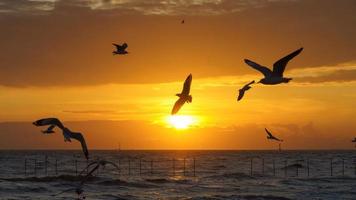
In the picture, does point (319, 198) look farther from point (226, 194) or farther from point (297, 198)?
point (226, 194)

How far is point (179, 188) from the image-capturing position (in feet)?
198

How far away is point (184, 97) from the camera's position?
20734mm

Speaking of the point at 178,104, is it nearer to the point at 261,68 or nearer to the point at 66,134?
the point at 261,68

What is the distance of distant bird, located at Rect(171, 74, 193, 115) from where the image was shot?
20.5m

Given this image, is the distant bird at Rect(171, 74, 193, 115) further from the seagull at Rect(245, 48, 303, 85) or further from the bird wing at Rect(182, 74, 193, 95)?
the seagull at Rect(245, 48, 303, 85)

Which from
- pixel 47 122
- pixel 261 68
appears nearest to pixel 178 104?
pixel 261 68

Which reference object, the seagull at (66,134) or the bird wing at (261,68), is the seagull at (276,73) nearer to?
the bird wing at (261,68)

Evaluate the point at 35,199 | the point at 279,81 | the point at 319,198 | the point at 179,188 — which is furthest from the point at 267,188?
the point at 279,81

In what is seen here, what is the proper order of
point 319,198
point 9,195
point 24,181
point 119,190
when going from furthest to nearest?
point 24,181
point 119,190
point 9,195
point 319,198

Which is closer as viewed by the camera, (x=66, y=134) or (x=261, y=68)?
(x=261, y=68)

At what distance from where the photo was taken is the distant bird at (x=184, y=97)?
20.5m

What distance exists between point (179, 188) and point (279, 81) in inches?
1639

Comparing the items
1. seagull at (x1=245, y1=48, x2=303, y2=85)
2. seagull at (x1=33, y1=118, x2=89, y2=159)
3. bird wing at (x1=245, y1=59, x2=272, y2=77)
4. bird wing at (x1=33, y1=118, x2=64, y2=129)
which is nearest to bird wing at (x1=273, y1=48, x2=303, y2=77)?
seagull at (x1=245, y1=48, x2=303, y2=85)

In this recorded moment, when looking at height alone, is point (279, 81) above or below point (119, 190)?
above
